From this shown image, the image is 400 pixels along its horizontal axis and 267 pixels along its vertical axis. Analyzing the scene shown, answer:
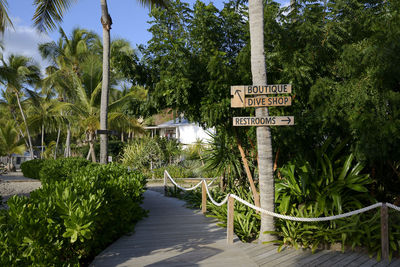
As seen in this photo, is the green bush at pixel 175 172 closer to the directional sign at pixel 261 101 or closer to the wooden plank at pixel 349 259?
the directional sign at pixel 261 101

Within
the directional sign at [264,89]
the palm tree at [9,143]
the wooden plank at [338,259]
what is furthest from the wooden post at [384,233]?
the palm tree at [9,143]

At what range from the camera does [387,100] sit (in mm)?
A: 5043

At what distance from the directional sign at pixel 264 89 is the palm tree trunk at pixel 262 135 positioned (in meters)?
0.15

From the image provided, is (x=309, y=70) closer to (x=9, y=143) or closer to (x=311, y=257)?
(x=311, y=257)

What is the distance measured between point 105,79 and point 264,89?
24.7ft

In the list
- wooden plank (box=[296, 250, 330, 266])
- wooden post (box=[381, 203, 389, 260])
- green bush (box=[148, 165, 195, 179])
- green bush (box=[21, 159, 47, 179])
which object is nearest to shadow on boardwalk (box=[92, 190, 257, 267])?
wooden plank (box=[296, 250, 330, 266])

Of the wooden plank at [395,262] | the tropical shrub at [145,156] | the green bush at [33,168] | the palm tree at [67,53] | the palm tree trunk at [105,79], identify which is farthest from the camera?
the palm tree at [67,53]

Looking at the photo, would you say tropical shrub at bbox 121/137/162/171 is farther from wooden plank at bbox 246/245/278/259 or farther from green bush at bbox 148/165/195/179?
wooden plank at bbox 246/245/278/259

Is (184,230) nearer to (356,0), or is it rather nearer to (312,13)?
(312,13)

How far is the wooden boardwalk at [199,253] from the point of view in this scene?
4.73 metres

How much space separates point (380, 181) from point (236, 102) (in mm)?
3552

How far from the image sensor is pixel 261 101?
5.43 m

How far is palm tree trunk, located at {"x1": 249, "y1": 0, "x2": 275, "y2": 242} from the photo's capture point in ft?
18.1

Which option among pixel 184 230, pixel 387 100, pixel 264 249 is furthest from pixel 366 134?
pixel 184 230
